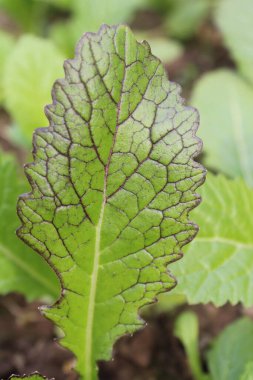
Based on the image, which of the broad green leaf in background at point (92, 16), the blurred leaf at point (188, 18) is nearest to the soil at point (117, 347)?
the broad green leaf in background at point (92, 16)

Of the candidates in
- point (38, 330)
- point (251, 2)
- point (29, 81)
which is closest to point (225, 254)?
point (38, 330)

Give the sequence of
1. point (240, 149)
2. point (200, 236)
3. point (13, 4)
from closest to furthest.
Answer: point (200, 236), point (240, 149), point (13, 4)

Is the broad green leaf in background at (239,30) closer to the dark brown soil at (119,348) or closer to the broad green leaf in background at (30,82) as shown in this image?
the broad green leaf in background at (30,82)

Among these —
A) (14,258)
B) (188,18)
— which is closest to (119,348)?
(14,258)

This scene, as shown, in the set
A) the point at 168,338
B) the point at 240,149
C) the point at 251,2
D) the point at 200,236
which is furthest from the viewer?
the point at 251,2

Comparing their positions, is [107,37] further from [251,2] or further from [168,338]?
[251,2]

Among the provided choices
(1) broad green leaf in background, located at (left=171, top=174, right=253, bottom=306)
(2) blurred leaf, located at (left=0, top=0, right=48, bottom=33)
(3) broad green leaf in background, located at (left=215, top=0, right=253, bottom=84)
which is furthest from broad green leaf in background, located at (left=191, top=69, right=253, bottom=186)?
(2) blurred leaf, located at (left=0, top=0, right=48, bottom=33)
